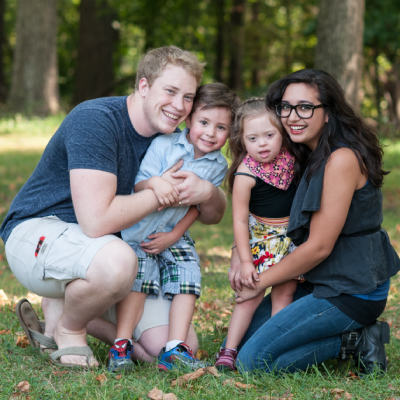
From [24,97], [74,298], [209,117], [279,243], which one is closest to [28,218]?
[74,298]

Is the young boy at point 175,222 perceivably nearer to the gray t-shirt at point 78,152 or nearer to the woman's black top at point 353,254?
the gray t-shirt at point 78,152

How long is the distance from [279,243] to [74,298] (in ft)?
4.08

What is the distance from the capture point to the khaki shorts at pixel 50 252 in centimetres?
280

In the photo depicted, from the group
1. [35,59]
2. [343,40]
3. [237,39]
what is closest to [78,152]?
[343,40]

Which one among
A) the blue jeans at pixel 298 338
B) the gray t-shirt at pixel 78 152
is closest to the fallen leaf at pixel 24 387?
the gray t-shirt at pixel 78 152

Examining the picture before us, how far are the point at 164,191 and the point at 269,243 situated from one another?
2.39ft

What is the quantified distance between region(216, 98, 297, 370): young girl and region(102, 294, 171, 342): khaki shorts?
16.5 inches

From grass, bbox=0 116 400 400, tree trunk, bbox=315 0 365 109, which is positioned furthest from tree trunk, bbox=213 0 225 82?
grass, bbox=0 116 400 400

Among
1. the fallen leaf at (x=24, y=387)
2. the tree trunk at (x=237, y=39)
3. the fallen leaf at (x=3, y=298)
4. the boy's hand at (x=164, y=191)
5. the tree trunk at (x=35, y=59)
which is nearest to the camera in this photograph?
the fallen leaf at (x=24, y=387)

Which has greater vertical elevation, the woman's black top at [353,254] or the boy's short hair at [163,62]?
the boy's short hair at [163,62]

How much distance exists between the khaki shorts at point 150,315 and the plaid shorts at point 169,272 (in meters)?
0.04

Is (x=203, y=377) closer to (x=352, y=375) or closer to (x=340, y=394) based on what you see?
(x=340, y=394)

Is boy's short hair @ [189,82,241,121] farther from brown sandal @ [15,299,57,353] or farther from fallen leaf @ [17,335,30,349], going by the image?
fallen leaf @ [17,335,30,349]

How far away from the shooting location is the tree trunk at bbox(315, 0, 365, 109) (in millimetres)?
7922
